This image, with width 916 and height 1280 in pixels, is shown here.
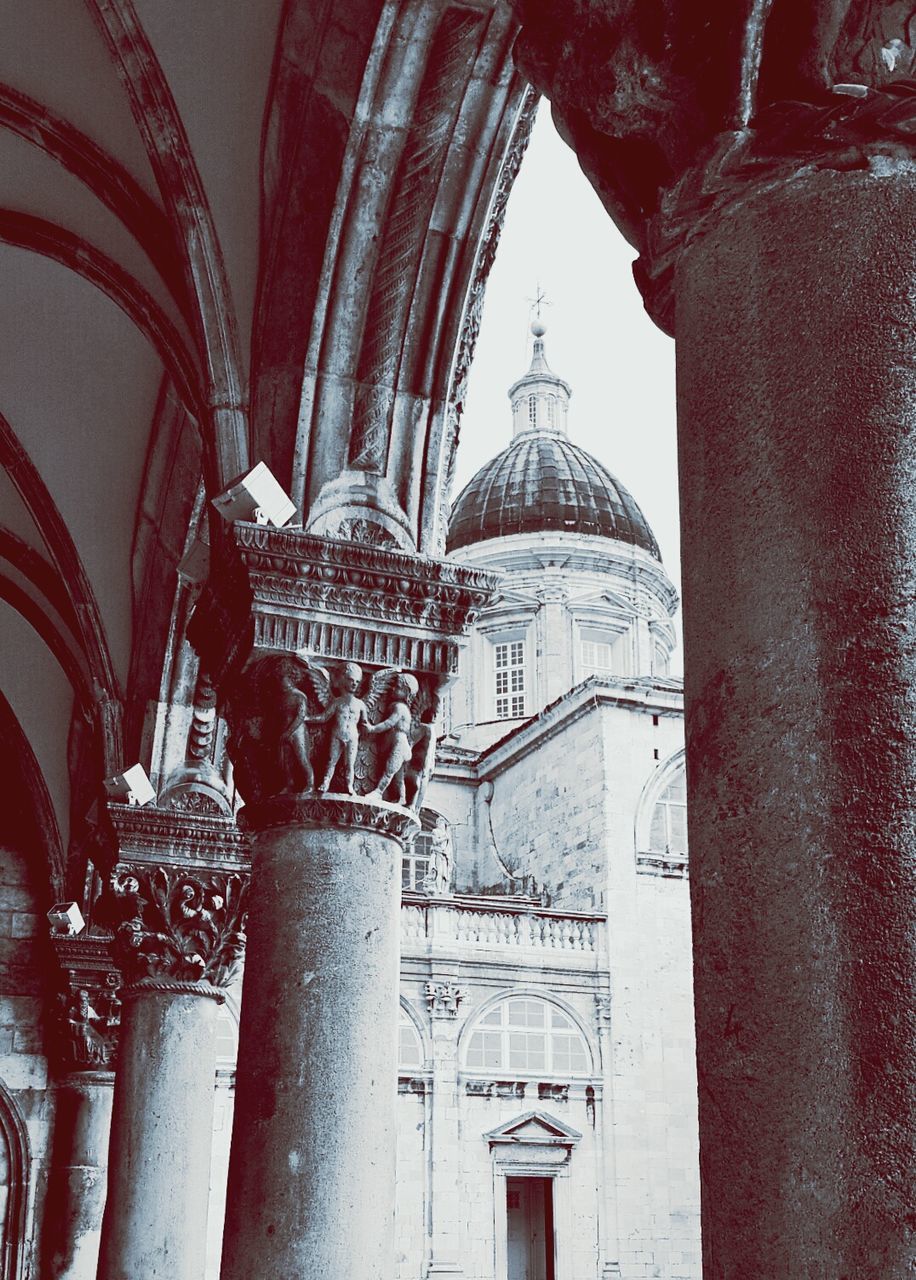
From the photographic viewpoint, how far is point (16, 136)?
6.46 meters

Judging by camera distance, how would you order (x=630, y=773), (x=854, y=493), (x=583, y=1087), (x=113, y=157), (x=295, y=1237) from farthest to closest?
(x=630, y=773), (x=583, y=1087), (x=113, y=157), (x=295, y=1237), (x=854, y=493)

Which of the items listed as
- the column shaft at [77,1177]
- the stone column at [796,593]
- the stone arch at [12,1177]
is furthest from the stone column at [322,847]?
the stone arch at [12,1177]

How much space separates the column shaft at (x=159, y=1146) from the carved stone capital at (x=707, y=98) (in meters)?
5.17

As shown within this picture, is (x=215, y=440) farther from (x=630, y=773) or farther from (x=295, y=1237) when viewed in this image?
(x=630, y=773)

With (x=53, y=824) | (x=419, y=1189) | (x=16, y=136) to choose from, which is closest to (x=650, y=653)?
(x=419, y=1189)

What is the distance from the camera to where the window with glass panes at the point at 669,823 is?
2052cm

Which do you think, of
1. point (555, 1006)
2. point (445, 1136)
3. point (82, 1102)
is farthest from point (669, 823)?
point (82, 1102)

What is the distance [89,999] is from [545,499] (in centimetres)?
1687

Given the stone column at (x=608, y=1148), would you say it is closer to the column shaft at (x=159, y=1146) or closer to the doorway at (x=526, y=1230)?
the doorway at (x=526, y=1230)

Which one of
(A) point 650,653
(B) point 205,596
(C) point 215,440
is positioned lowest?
(B) point 205,596

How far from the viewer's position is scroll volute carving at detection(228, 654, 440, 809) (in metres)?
4.48

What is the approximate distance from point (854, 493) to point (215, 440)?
12.8 ft

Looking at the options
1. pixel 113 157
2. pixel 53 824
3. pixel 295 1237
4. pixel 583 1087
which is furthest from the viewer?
pixel 583 1087

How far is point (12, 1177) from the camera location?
10.3m
